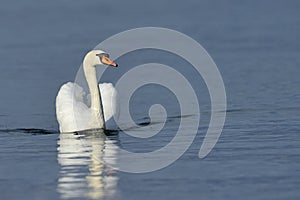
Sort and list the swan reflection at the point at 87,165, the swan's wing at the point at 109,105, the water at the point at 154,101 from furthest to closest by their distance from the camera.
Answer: the swan's wing at the point at 109,105 → the water at the point at 154,101 → the swan reflection at the point at 87,165

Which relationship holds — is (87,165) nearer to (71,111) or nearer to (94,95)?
(71,111)

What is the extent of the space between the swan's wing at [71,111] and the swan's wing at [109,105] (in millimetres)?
359

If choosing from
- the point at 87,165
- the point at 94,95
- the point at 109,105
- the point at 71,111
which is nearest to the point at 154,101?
the point at 109,105

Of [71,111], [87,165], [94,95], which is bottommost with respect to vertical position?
[87,165]

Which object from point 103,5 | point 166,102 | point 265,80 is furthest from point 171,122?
point 103,5

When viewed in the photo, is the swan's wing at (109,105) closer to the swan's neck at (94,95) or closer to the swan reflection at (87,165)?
the swan's neck at (94,95)

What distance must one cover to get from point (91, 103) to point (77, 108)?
241 mm

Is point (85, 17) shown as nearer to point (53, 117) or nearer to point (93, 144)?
point (53, 117)

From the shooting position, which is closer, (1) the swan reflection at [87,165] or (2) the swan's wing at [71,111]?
(1) the swan reflection at [87,165]

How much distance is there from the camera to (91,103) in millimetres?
16234

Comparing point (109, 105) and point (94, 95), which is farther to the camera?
point (109, 105)

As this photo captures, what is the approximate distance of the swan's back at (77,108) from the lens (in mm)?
15883

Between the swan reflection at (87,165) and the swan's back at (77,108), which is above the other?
the swan's back at (77,108)

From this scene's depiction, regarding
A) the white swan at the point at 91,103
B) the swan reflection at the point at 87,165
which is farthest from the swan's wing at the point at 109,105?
the swan reflection at the point at 87,165
